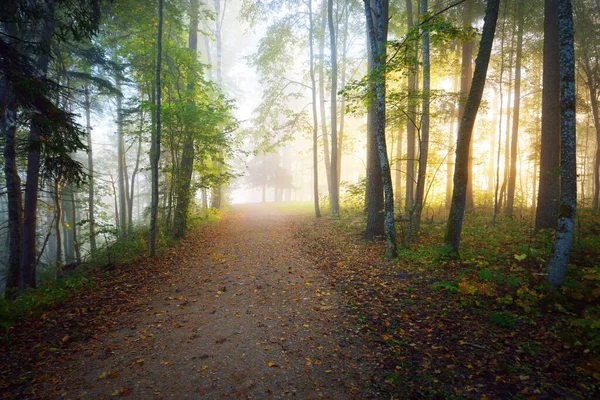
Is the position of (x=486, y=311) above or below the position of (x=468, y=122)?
below

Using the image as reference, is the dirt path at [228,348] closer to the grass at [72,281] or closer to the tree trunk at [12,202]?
the grass at [72,281]

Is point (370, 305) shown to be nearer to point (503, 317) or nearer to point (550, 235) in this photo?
point (503, 317)

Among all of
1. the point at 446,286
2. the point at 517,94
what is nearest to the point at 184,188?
the point at 446,286

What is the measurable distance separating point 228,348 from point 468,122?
25.2ft

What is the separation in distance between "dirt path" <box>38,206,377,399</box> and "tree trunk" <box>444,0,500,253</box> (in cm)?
401

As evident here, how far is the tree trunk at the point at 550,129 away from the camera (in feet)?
29.3

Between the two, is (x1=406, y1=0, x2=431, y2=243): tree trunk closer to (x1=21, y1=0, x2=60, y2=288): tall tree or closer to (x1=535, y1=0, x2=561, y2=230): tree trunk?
(x1=535, y1=0, x2=561, y2=230): tree trunk

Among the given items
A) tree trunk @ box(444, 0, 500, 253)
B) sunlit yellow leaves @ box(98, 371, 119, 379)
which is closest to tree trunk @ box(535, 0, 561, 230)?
tree trunk @ box(444, 0, 500, 253)

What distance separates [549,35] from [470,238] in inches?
286

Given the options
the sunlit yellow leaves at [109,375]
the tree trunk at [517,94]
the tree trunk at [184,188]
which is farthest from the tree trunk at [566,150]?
the tree trunk at [184,188]

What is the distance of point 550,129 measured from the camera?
29.6ft

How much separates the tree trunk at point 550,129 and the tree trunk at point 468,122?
4.05m

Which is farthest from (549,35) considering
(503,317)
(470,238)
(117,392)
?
(117,392)

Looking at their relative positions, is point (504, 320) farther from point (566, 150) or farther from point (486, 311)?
point (566, 150)
